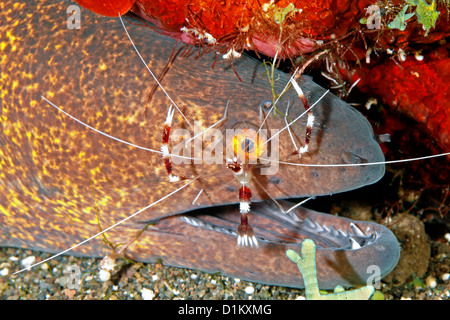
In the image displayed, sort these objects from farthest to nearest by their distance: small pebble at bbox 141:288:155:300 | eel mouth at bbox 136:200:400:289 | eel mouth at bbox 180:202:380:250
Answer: small pebble at bbox 141:288:155:300, eel mouth at bbox 180:202:380:250, eel mouth at bbox 136:200:400:289

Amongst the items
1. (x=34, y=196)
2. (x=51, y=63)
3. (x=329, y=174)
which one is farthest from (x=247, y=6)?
(x=34, y=196)

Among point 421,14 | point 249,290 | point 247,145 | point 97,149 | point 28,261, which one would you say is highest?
point 421,14

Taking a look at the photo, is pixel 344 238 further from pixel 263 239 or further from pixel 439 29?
pixel 439 29

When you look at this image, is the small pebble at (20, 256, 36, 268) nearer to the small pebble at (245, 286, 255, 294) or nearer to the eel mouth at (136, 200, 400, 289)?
the eel mouth at (136, 200, 400, 289)

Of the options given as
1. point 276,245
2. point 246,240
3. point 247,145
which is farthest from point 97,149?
point 276,245

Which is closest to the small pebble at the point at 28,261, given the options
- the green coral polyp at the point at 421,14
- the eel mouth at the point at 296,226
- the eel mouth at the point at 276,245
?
the eel mouth at the point at 276,245

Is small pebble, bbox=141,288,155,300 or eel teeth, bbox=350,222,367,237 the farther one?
small pebble, bbox=141,288,155,300

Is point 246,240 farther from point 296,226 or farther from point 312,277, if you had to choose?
point 296,226

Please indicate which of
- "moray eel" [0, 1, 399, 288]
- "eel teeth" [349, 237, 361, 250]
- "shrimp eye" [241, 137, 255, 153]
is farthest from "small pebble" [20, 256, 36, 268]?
"eel teeth" [349, 237, 361, 250]
